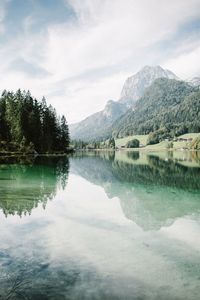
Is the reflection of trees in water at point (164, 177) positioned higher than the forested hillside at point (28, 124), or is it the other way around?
the forested hillside at point (28, 124)

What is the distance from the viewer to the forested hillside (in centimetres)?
11312

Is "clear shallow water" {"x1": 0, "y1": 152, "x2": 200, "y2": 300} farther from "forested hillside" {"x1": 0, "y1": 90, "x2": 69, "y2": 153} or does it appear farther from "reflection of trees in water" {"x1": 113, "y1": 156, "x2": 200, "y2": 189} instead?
"forested hillside" {"x1": 0, "y1": 90, "x2": 69, "y2": 153}

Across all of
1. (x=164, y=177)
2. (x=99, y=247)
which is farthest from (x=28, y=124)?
(x=99, y=247)

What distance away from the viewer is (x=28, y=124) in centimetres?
12038

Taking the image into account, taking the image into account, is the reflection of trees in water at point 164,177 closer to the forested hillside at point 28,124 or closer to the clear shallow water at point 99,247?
the clear shallow water at point 99,247

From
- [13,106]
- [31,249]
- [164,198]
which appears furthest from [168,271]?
[13,106]

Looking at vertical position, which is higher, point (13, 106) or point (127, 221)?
point (13, 106)

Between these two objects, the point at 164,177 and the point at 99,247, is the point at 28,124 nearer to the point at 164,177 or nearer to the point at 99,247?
the point at 164,177

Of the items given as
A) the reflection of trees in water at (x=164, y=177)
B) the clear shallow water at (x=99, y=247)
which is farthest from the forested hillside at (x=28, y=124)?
the clear shallow water at (x=99, y=247)

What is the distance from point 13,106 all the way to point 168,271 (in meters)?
114

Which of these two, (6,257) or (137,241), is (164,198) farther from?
(6,257)

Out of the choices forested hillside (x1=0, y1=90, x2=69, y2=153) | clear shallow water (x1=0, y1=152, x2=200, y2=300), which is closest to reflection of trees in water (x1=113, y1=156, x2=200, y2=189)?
clear shallow water (x1=0, y1=152, x2=200, y2=300)

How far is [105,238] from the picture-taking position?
1741 cm

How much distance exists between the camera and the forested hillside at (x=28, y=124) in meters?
113
